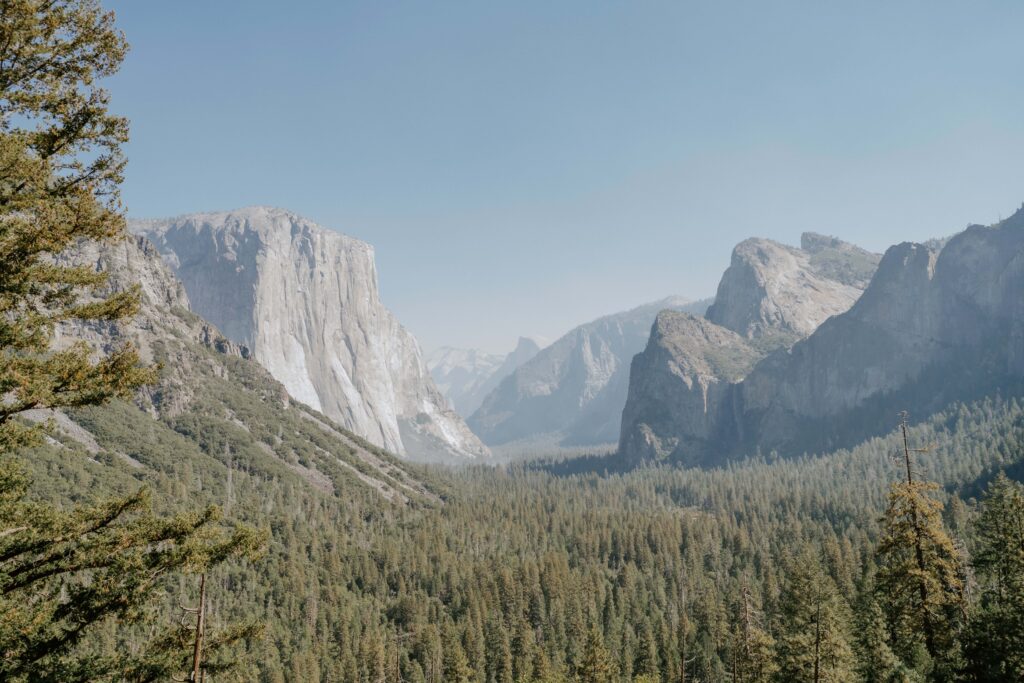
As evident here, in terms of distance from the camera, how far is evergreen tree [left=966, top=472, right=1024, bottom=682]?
29875 millimetres

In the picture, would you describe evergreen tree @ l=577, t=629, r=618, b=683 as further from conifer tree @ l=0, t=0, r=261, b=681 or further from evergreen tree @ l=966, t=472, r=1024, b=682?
conifer tree @ l=0, t=0, r=261, b=681

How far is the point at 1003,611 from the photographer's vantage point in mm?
32438

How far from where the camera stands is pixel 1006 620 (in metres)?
31.2

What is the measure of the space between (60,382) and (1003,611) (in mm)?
43201

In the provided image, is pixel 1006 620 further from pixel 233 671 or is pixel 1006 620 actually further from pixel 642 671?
pixel 642 671

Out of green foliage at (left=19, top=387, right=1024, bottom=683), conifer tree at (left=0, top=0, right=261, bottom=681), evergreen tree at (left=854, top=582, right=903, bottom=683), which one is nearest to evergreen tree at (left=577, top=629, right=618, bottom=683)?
green foliage at (left=19, top=387, right=1024, bottom=683)

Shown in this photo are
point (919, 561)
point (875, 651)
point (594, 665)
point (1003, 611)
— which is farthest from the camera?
point (594, 665)

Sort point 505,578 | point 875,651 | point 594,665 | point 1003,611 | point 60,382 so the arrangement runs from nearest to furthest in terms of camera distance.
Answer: point 60,382, point 1003,611, point 875,651, point 594,665, point 505,578

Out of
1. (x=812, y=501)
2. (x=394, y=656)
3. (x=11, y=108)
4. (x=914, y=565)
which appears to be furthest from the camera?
(x=812, y=501)

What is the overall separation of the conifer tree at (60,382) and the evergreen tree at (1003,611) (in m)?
35.6

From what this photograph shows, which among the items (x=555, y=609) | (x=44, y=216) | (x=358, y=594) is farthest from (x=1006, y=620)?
(x=358, y=594)

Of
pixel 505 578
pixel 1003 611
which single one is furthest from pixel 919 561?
pixel 505 578

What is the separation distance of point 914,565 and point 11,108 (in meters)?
37.1

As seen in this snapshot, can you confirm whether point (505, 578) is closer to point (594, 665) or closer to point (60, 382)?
point (594, 665)
